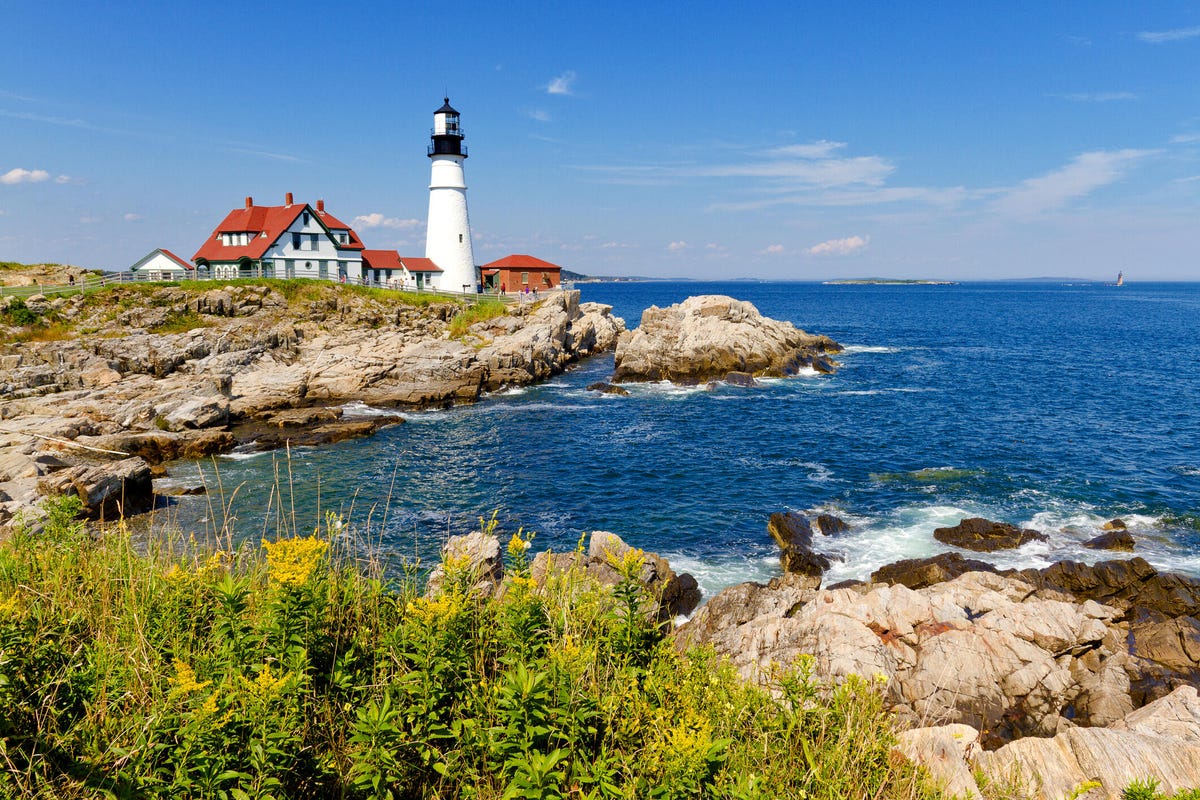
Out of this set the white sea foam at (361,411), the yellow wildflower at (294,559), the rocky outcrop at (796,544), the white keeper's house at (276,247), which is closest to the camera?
the yellow wildflower at (294,559)

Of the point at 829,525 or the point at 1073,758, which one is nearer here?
the point at 1073,758

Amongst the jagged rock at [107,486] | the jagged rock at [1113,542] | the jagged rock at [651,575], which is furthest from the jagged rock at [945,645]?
the jagged rock at [107,486]

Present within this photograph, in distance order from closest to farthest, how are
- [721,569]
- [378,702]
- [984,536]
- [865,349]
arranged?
[378,702] → [721,569] → [984,536] → [865,349]

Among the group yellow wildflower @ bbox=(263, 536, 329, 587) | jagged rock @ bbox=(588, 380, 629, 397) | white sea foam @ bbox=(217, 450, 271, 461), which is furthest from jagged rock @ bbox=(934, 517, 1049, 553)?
white sea foam @ bbox=(217, 450, 271, 461)

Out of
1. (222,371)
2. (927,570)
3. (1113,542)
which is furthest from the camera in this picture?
(222,371)

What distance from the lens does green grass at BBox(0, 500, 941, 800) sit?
4562 millimetres

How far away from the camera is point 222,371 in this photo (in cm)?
4088

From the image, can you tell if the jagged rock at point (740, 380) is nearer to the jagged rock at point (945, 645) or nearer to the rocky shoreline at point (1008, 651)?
the rocky shoreline at point (1008, 651)

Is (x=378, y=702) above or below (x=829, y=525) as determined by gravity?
above

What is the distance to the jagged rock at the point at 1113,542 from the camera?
68.7 feet

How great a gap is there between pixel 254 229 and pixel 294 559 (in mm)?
66475

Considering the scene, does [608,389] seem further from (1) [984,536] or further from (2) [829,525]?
(1) [984,536]

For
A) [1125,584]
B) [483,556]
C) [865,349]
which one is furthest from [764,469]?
[865,349]

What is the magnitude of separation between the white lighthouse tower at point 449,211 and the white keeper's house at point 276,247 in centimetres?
881
